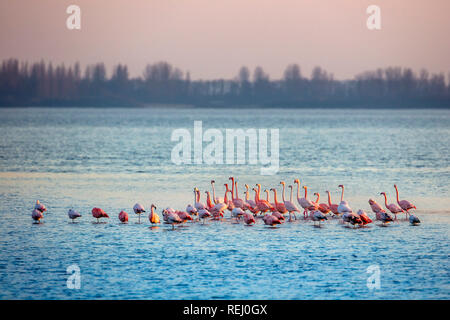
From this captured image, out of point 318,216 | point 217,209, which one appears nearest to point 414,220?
point 318,216

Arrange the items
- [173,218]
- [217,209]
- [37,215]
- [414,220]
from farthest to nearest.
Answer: [217,209], [37,215], [414,220], [173,218]

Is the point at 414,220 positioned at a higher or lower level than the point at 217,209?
lower

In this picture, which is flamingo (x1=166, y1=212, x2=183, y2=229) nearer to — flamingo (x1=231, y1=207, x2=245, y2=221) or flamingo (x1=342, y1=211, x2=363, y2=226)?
flamingo (x1=231, y1=207, x2=245, y2=221)

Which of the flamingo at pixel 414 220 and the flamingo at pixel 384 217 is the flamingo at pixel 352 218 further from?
the flamingo at pixel 414 220

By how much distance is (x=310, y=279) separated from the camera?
47.9ft

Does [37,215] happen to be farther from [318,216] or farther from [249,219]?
[318,216]

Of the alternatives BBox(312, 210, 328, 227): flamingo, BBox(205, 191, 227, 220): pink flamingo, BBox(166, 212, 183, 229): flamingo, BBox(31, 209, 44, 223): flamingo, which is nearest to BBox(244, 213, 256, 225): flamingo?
BBox(205, 191, 227, 220): pink flamingo

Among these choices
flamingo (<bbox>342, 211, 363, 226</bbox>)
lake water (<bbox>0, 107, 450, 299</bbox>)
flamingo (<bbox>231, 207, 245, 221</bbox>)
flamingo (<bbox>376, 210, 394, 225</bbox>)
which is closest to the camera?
lake water (<bbox>0, 107, 450, 299</bbox>)

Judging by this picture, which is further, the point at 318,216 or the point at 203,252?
the point at 318,216

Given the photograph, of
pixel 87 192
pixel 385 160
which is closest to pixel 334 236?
pixel 87 192
